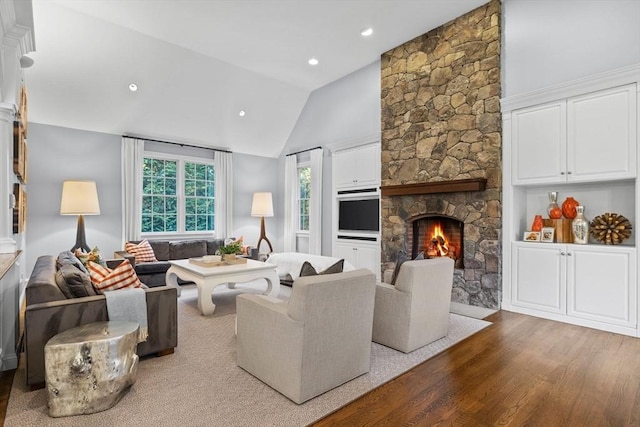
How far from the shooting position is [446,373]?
2.54 metres

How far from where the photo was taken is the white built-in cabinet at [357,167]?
586cm

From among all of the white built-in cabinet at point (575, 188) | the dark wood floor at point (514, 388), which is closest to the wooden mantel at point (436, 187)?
the white built-in cabinet at point (575, 188)

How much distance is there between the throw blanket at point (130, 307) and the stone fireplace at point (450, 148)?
144 inches

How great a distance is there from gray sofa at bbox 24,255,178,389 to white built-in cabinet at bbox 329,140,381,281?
3.60 meters

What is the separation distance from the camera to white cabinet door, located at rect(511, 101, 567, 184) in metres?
3.81

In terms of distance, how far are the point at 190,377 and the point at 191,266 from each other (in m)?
2.04

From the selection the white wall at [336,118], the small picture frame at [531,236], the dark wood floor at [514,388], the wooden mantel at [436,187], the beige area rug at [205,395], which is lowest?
the dark wood floor at [514,388]

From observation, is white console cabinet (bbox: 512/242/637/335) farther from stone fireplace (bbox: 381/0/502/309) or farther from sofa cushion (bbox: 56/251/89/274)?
sofa cushion (bbox: 56/251/89/274)

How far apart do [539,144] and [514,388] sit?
9.36 ft

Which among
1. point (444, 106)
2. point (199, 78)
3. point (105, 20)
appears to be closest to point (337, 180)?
point (444, 106)

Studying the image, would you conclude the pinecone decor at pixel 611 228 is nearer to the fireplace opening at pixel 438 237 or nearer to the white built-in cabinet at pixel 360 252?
the fireplace opening at pixel 438 237

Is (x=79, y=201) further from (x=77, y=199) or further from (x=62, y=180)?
(x=62, y=180)

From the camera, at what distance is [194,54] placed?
5.40 meters

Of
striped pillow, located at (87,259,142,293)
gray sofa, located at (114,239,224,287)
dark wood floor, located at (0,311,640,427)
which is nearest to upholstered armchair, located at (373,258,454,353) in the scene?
dark wood floor, located at (0,311,640,427)
